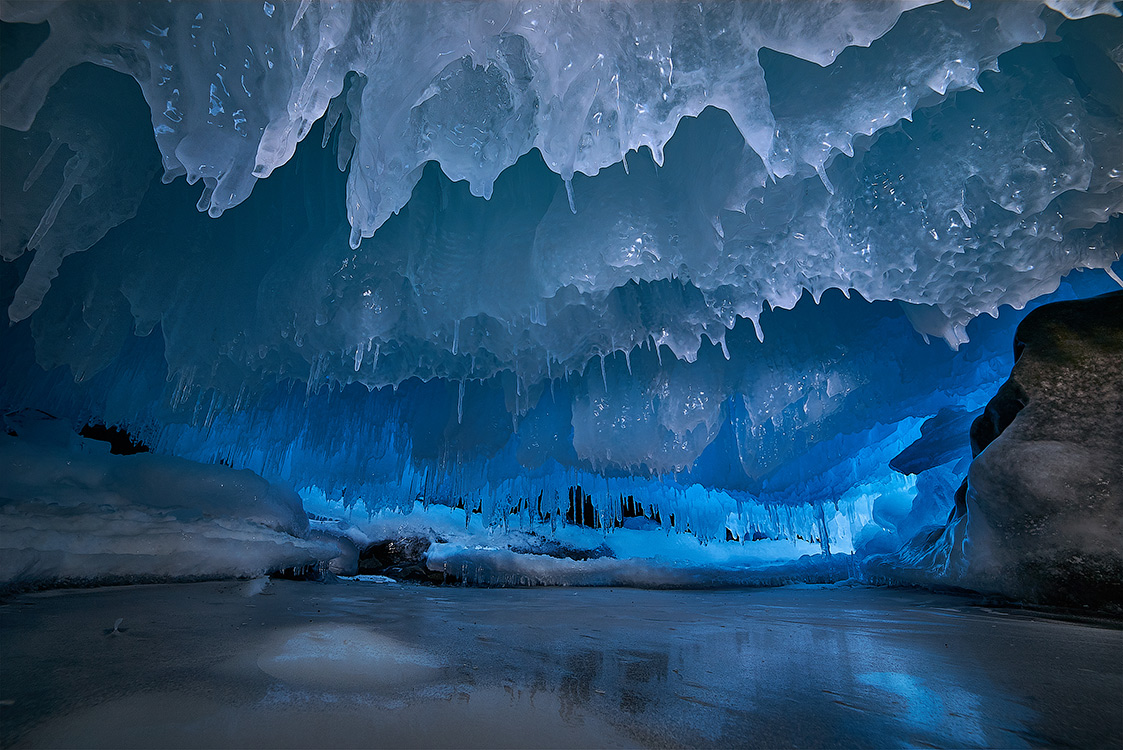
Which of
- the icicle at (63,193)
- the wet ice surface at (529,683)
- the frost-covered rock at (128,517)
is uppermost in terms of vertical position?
the icicle at (63,193)

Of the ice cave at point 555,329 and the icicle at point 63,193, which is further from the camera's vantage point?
the icicle at point 63,193

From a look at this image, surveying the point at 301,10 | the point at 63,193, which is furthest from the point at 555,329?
the point at 63,193

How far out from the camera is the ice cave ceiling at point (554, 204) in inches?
89.6

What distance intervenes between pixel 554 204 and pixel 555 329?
1.19m

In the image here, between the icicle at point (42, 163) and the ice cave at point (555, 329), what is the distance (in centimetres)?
10

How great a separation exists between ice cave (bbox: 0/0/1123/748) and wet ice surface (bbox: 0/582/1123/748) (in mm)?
15

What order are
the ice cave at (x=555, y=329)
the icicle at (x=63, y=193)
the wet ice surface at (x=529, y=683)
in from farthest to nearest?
the icicle at (x=63, y=193)
the ice cave at (x=555, y=329)
the wet ice surface at (x=529, y=683)

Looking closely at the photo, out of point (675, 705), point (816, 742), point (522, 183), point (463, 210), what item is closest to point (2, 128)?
point (463, 210)

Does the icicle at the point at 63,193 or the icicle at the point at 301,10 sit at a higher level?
the icicle at the point at 301,10

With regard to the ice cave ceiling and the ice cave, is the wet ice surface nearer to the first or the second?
the ice cave

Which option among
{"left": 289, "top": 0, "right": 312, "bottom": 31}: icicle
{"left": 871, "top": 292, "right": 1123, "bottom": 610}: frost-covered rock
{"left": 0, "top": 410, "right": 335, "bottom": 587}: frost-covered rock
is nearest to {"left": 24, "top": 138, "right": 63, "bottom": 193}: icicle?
{"left": 289, "top": 0, "right": 312, "bottom": 31}: icicle

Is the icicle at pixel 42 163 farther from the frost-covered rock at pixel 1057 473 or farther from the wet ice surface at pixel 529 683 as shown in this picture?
the frost-covered rock at pixel 1057 473

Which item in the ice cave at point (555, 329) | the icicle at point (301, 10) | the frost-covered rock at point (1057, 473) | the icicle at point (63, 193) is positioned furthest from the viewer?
the frost-covered rock at point (1057, 473)

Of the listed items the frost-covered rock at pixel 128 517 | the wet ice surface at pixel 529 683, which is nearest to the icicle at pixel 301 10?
the wet ice surface at pixel 529 683
